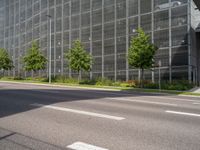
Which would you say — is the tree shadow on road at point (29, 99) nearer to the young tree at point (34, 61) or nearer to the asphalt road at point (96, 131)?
the asphalt road at point (96, 131)

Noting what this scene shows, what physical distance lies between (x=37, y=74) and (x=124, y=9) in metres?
27.9

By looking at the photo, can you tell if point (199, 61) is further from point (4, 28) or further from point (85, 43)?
point (4, 28)

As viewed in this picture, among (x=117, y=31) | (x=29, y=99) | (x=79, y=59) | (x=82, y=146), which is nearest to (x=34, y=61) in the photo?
(x=79, y=59)

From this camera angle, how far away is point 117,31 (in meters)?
42.3

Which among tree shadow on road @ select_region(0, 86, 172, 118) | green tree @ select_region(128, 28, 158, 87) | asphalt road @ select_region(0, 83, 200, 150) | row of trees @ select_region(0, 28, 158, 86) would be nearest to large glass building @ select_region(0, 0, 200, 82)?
row of trees @ select_region(0, 28, 158, 86)

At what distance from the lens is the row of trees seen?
27625 mm

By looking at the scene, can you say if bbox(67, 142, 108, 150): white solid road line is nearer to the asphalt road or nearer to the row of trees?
the asphalt road

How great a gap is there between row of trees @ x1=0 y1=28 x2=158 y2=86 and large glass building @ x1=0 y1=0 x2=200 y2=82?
404cm

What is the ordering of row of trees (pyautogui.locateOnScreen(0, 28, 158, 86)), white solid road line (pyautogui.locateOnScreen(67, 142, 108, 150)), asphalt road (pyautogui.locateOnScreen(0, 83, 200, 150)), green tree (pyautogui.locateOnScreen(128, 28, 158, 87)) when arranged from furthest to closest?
row of trees (pyautogui.locateOnScreen(0, 28, 158, 86)) → green tree (pyautogui.locateOnScreen(128, 28, 158, 87)) → asphalt road (pyautogui.locateOnScreen(0, 83, 200, 150)) → white solid road line (pyautogui.locateOnScreen(67, 142, 108, 150))

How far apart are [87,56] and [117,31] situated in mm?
9976

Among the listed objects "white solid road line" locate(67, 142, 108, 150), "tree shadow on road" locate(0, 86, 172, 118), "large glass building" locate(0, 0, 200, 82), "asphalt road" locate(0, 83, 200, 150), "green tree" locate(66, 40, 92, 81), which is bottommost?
"white solid road line" locate(67, 142, 108, 150)

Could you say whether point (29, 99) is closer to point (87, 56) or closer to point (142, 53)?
point (142, 53)

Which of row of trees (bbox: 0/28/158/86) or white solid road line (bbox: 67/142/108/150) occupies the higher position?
row of trees (bbox: 0/28/158/86)

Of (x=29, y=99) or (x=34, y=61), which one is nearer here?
(x=29, y=99)
